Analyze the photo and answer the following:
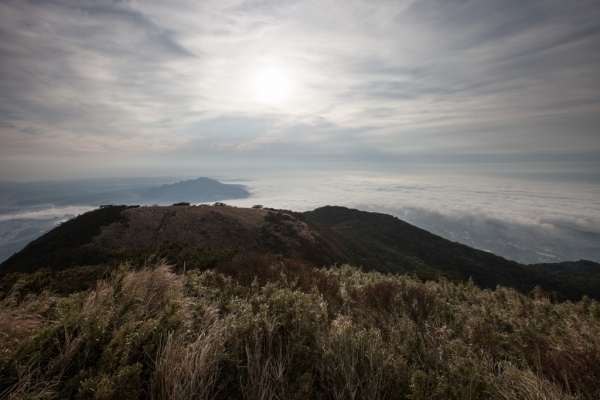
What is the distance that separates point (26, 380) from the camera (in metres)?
2.35

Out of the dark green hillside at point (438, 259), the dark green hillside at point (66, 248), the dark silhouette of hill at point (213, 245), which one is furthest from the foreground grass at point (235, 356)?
the dark green hillside at point (438, 259)

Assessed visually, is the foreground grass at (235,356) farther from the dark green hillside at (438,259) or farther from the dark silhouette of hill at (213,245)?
the dark green hillside at (438,259)

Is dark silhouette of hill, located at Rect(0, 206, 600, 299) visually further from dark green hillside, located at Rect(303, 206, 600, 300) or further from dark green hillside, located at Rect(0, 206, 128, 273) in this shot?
dark green hillside, located at Rect(303, 206, 600, 300)

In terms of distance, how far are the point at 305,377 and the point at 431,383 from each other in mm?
1834

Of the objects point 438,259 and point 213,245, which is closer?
point 213,245

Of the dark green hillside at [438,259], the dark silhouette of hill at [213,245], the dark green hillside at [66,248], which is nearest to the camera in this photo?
the dark green hillside at [66,248]

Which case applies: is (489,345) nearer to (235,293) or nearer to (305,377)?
(305,377)

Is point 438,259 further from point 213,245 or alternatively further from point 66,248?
point 66,248

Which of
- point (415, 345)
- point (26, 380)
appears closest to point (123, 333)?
point (26, 380)

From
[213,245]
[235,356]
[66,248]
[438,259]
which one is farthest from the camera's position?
[438,259]

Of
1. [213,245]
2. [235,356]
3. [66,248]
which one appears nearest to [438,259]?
[213,245]

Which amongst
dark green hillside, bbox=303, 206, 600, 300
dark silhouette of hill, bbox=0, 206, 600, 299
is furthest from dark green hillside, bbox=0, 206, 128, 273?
dark green hillside, bbox=303, 206, 600, 300

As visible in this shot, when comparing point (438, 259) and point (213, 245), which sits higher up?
point (213, 245)

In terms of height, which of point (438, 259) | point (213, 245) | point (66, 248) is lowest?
point (438, 259)
